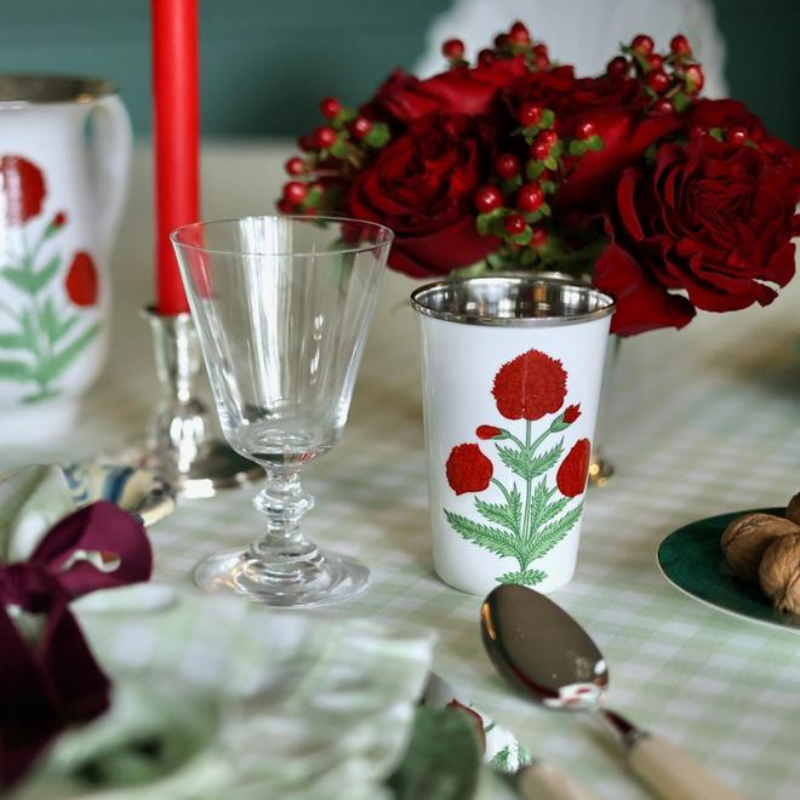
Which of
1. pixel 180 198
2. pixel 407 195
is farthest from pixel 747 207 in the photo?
pixel 180 198

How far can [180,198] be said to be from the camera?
751 millimetres

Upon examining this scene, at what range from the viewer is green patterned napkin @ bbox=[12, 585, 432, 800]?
1.21ft

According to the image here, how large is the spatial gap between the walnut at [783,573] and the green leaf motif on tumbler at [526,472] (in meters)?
0.09

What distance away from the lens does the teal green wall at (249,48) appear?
1672mm

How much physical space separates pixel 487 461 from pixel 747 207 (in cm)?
21

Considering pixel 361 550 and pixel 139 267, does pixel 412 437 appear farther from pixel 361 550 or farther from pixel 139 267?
pixel 139 267

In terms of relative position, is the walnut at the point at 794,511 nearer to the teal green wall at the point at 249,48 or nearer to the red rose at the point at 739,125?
the red rose at the point at 739,125

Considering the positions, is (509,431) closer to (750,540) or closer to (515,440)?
(515,440)

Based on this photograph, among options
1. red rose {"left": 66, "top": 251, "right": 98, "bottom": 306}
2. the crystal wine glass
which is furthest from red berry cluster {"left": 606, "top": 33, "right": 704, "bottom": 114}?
red rose {"left": 66, "top": 251, "right": 98, "bottom": 306}

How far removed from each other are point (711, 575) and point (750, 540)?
23 millimetres

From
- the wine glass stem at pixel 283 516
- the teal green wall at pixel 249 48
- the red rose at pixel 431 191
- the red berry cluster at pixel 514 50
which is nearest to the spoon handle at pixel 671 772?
the wine glass stem at pixel 283 516

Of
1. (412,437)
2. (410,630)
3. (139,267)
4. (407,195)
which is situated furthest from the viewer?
(139,267)

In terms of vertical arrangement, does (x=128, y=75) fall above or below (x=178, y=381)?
above

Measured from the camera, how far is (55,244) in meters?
0.78
